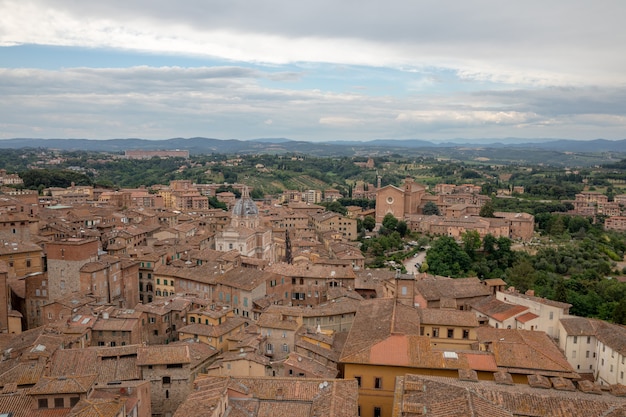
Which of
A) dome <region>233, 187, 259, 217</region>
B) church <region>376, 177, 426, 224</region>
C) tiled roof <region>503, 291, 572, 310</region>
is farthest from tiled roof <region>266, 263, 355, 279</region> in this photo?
church <region>376, 177, 426, 224</region>

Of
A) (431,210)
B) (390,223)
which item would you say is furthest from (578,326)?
(431,210)

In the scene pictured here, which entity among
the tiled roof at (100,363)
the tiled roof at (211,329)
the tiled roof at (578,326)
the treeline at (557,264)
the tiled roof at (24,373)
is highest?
the tiled roof at (24,373)

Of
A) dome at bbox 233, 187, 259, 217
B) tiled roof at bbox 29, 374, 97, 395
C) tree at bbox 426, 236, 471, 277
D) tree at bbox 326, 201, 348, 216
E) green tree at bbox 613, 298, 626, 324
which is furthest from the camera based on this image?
tree at bbox 326, 201, 348, 216

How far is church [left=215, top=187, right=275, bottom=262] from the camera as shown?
48.8 m

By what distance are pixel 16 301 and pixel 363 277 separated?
22.5 meters

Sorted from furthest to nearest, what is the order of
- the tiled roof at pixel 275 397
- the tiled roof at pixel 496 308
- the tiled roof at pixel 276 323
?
1. the tiled roof at pixel 496 308
2. the tiled roof at pixel 276 323
3. the tiled roof at pixel 275 397

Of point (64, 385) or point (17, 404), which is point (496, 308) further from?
point (17, 404)

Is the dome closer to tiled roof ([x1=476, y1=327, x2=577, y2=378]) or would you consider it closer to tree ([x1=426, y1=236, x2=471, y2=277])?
tree ([x1=426, y1=236, x2=471, y2=277])

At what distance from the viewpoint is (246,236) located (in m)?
48.7

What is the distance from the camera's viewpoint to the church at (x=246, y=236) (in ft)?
160

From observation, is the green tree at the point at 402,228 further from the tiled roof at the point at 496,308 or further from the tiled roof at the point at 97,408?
the tiled roof at the point at 97,408

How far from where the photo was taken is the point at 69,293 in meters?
32.8

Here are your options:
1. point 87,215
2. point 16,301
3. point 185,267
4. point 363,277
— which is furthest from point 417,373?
point 87,215

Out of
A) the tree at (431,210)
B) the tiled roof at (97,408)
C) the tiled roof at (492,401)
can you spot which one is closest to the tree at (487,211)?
the tree at (431,210)
